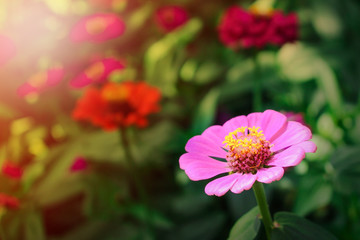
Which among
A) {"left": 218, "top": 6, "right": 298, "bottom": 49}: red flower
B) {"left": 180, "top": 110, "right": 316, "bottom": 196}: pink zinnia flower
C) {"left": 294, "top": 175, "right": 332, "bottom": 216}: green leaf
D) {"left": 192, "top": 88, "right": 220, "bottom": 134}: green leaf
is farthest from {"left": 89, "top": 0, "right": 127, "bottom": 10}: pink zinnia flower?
{"left": 180, "top": 110, "right": 316, "bottom": 196}: pink zinnia flower

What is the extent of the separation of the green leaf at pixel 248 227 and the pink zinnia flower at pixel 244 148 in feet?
0.14

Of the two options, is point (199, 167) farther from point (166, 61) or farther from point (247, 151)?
point (166, 61)

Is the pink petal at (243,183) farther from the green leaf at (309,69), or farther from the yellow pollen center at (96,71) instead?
the yellow pollen center at (96,71)

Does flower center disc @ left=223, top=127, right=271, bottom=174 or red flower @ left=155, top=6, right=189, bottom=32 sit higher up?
red flower @ left=155, top=6, right=189, bottom=32

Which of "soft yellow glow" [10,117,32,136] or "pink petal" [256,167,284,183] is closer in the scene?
"pink petal" [256,167,284,183]

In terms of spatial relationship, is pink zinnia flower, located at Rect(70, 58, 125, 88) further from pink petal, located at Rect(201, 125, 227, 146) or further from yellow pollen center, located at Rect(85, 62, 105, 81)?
pink petal, located at Rect(201, 125, 227, 146)

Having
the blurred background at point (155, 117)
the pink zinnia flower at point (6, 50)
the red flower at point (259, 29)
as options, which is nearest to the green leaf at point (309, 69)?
the blurred background at point (155, 117)

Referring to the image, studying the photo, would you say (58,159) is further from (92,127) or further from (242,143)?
(242,143)

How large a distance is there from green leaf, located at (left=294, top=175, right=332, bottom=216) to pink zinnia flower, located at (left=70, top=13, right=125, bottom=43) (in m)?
0.64

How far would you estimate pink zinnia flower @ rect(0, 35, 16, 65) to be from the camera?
3.42 ft

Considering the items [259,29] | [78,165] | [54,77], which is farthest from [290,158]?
[54,77]

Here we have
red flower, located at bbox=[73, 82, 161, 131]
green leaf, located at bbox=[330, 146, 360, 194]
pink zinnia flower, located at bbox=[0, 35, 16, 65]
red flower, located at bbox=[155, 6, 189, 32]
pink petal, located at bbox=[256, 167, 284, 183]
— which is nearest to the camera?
pink petal, located at bbox=[256, 167, 284, 183]

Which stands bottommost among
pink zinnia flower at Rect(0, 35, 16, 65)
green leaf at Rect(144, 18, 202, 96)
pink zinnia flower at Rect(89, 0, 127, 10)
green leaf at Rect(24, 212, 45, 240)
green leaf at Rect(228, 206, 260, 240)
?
green leaf at Rect(228, 206, 260, 240)

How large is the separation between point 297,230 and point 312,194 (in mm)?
300
